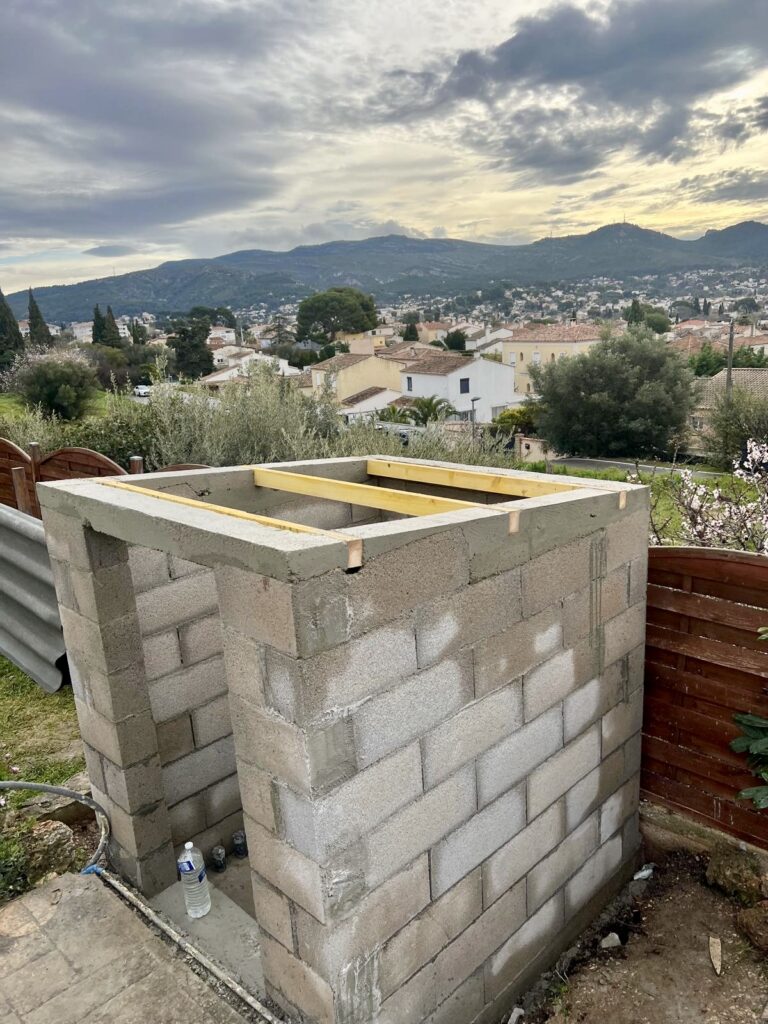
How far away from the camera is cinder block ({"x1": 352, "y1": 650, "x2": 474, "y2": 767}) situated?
2.21 m

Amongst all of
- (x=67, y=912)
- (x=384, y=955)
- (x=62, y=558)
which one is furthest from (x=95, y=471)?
(x=384, y=955)

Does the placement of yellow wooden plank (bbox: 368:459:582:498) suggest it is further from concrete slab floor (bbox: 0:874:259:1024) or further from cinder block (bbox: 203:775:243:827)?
concrete slab floor (bbox: 0:874:259:1024)

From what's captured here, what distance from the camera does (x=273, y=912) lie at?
2404mm

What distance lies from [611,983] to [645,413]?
31.0m

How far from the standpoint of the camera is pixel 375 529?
2246 millimetres

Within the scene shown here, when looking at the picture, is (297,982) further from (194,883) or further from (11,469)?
(11,469)

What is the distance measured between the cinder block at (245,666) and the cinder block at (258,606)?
0.12ft

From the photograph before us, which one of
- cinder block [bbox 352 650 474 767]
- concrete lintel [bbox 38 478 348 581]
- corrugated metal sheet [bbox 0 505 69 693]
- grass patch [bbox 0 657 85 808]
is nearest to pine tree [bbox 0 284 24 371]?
corrugated metal sheet [bbox 0 505 69 693]

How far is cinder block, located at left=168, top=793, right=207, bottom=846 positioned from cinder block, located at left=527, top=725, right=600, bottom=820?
1.76 meters

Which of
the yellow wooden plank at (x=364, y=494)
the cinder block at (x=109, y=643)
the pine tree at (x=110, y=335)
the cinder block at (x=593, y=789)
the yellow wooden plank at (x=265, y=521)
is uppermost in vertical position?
the pine tree at (x=110, y=335)

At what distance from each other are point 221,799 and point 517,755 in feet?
5.83

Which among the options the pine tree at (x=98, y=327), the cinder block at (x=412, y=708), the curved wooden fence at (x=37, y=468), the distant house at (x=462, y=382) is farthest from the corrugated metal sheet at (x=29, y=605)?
the pine tree at (x=98, y=327)

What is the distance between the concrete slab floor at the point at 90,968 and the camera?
2.64 m

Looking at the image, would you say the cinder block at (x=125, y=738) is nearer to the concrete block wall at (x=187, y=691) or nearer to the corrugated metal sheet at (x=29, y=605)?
the concrete block wall at (x=187, y=691)
